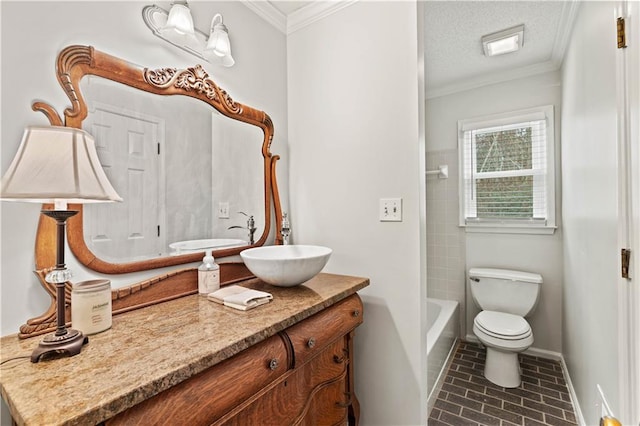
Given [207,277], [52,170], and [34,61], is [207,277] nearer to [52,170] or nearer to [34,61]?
[52,170]

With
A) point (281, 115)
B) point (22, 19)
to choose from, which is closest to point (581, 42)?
point (281, 115)

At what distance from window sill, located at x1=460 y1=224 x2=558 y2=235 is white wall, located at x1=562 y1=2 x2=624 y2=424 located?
31 cm

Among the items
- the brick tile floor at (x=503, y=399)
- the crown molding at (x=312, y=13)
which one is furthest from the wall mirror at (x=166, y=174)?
the brick tile floor at (x=503, y=399)

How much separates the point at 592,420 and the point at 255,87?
2546 millimetres

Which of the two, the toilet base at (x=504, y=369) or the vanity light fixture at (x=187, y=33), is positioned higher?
the vanity light fixture at (x=187, y=33)

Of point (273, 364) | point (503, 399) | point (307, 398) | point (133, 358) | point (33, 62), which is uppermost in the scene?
point (33, 62)

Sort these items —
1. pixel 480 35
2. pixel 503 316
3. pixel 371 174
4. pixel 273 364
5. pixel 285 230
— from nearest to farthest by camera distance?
pixel 273 364, pixel 371 174, pixel 285 230, pixel 480 35, pixel 503 316

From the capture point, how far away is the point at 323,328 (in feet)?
3.74

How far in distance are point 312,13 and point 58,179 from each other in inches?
66.6

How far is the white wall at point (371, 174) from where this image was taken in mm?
1455

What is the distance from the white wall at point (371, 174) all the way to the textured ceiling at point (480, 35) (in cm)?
65

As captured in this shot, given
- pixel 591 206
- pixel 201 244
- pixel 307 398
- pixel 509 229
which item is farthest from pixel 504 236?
pixel 201 244

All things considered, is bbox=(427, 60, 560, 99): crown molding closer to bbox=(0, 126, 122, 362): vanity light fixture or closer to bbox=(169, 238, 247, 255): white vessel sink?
bbox=(169, 238, 247, 255): white vessel sink

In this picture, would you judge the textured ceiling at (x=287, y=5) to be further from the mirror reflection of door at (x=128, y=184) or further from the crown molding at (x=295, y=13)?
the mirror reflection of door at (x=128, y=184)
